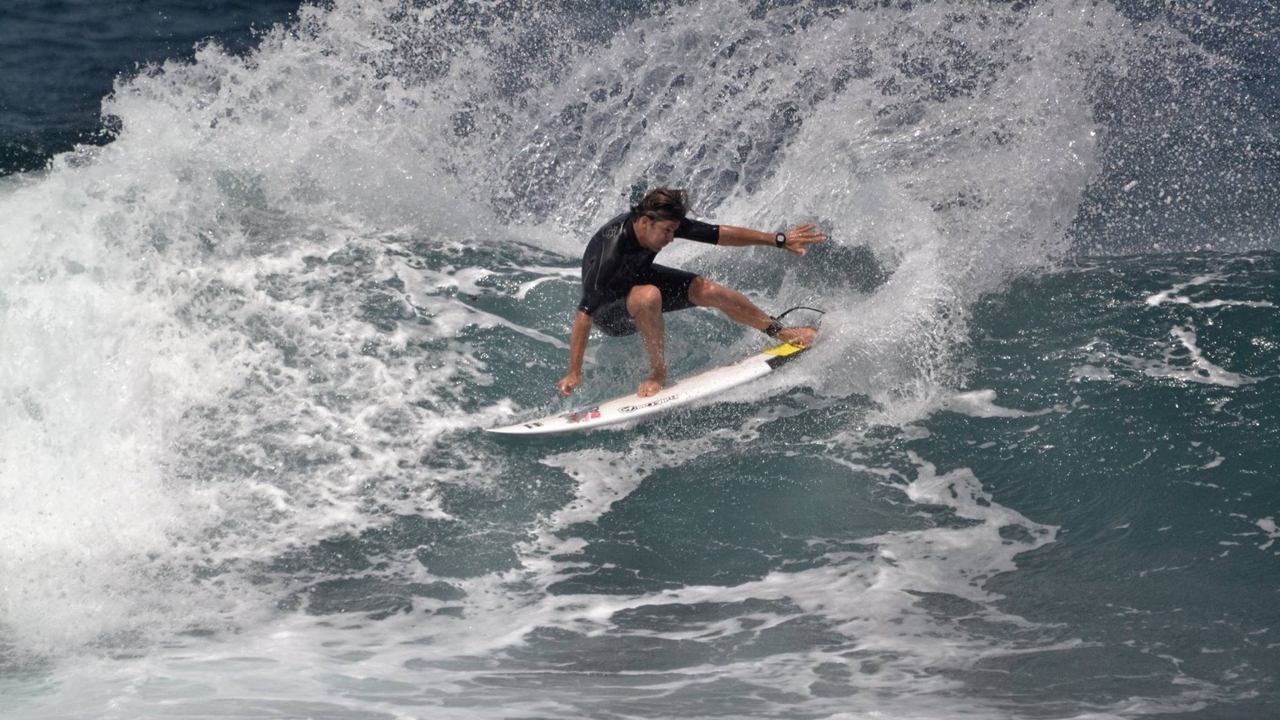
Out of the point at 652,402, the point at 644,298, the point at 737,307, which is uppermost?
the point at 644,298

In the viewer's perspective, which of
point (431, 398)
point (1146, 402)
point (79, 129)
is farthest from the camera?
point (79, 129)

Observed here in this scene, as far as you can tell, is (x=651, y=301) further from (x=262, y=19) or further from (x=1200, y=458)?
(x=262, y=19)

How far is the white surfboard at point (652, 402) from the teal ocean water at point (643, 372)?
0.54ft

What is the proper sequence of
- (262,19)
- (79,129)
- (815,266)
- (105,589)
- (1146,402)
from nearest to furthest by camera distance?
1. (105,589)
2. (1146,402)
3. (815,266)
4. (79,129)
5. (262,19)

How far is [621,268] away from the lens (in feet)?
21.2

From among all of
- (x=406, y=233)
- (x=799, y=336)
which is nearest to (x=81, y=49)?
(x=406, y=233)

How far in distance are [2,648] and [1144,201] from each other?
9.19 meters

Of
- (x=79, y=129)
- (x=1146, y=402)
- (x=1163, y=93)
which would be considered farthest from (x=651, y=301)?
(x=79, y=129)

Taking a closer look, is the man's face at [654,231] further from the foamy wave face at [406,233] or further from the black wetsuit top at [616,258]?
the foamy wave face at [406,233]

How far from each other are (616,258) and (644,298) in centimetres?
32

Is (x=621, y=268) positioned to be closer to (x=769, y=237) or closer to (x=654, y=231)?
(x=654, y=231)

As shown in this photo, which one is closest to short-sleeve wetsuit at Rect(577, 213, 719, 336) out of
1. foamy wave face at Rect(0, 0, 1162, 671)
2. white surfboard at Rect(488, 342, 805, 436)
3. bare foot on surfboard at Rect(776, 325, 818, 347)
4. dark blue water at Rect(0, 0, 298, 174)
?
white surfboard at Rect(488, 342, 805, 436)

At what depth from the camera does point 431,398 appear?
7156 millimetres

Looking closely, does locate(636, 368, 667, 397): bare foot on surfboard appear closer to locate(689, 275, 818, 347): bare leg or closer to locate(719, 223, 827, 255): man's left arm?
locate(689, 275, 818, 347): bare leg
